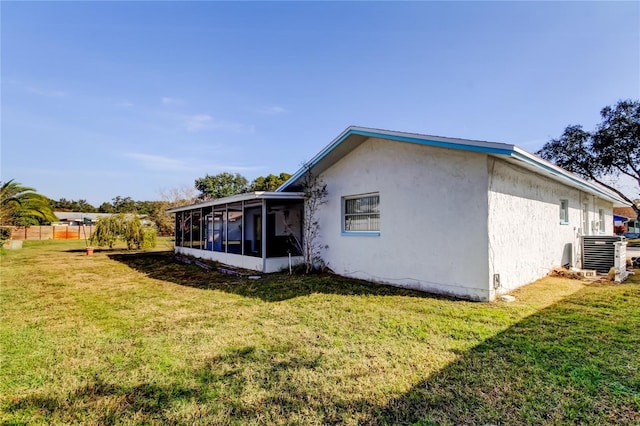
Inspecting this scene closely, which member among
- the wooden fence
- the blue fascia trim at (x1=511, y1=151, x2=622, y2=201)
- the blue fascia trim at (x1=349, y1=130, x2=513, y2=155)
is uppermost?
the blue fascia trim at (x1=349, y1=130, x2=513, y2=155)

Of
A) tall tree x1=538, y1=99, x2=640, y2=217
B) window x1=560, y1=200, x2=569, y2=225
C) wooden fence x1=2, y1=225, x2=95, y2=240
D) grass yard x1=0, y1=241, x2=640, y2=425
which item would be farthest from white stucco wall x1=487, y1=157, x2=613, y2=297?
wooden fence x1=2, y1=225, x2=95, y2=240

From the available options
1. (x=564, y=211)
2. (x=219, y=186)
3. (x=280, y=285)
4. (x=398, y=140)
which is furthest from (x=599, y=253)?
(x=219, y=186)

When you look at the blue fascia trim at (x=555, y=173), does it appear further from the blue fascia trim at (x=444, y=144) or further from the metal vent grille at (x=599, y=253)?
the metal vent grille at (x=599, y=253)

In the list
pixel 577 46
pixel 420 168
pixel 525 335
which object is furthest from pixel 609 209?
pixel 525 335

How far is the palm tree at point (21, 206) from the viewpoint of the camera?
21031mm

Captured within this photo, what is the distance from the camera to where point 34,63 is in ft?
31.9

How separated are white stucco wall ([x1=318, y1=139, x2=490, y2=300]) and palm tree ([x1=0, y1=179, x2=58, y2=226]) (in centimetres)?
2324

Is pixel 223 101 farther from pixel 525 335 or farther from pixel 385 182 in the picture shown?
pixel 525 335

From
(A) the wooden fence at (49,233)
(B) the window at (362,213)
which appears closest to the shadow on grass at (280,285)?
(B) the window at (362,213)

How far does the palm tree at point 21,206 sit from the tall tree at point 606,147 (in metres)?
41.1

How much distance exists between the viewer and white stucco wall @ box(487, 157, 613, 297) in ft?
21.8

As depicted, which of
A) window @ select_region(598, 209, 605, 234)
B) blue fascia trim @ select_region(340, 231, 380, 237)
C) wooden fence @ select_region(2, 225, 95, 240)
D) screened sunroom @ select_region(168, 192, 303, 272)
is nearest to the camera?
blue fascia trim @ select_region(340, 231, 380, 237)

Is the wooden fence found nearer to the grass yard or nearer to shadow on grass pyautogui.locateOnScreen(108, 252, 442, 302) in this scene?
shadow on grass pyautogui.locateOnScreen(108, 252, 442, 302)

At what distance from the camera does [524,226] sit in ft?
25.5
